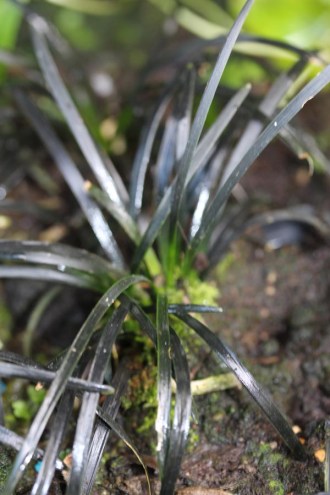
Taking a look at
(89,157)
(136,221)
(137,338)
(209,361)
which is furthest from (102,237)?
(209,361)

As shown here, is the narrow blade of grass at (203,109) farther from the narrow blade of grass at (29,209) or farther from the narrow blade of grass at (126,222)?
the narrow blade of grass at (29,209)

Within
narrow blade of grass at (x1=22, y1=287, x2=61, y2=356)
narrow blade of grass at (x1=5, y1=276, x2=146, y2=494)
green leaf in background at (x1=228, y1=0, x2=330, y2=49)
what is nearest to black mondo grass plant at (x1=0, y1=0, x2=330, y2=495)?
narrow blade of grass at (x1=5, y1=276, x2=146, y2=494)

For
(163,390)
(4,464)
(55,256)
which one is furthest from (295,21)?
(4,464)

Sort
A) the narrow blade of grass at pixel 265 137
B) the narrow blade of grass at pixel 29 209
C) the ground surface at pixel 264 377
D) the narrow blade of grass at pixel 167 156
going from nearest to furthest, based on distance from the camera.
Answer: the narrow blade of grass at pixel 265 137 < the ground surface at pixel 264 377 < the narrow blade of grass at pixel 167 156 < the narrow blade of grass at pixel 29 209

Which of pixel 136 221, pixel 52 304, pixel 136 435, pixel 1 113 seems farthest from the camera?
pixel 1 113

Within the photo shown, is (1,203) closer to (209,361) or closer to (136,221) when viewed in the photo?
(136,221)

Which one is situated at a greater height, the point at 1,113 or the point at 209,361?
the point at 1,113

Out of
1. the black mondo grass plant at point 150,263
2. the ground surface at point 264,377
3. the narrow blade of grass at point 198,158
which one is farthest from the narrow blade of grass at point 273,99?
the ground surface at point 264,377
